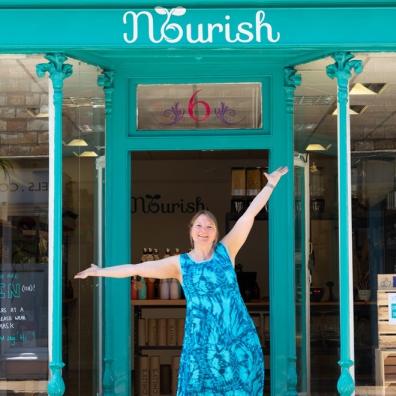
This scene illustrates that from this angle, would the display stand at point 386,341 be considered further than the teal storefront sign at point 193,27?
Yes

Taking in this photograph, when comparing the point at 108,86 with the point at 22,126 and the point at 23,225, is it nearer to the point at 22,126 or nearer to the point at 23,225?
the point at 22,126

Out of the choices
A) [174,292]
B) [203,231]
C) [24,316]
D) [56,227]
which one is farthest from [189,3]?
[174,292]

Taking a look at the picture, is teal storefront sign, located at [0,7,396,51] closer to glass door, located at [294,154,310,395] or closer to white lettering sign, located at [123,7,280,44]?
white lettering sign, located at [123,7,280,44]

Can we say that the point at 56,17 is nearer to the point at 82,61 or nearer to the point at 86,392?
the point at 82,61

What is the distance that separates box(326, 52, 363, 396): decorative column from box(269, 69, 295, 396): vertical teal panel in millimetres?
496

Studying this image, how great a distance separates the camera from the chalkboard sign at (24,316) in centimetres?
645

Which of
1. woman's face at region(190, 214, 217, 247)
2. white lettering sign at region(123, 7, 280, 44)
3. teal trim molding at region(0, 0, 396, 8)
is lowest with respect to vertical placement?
woman's face at region(190, 214, 217, 247)

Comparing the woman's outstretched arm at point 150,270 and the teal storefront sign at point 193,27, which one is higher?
the teal storefront sign at point 193,27

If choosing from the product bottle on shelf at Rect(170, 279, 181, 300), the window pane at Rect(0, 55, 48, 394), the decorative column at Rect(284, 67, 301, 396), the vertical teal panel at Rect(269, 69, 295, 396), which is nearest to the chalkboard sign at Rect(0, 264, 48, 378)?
the window pane at Rect(0, 55, 48, 394)

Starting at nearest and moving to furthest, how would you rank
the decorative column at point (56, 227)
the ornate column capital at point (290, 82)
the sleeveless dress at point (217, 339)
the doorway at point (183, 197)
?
the sleeveless dress at point (217, 339), the decorative column at point (56, 227), the ornate column capital at point (290, 82), the doorway at point (183, 197)

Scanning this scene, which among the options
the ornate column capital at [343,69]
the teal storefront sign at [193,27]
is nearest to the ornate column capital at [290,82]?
the ornate column capital at [343,69]

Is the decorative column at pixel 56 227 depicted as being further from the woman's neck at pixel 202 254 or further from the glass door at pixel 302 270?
the glass door at pixel 302 270

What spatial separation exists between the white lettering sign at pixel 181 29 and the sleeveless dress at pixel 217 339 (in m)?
1.59

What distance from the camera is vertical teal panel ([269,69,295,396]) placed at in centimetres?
656
